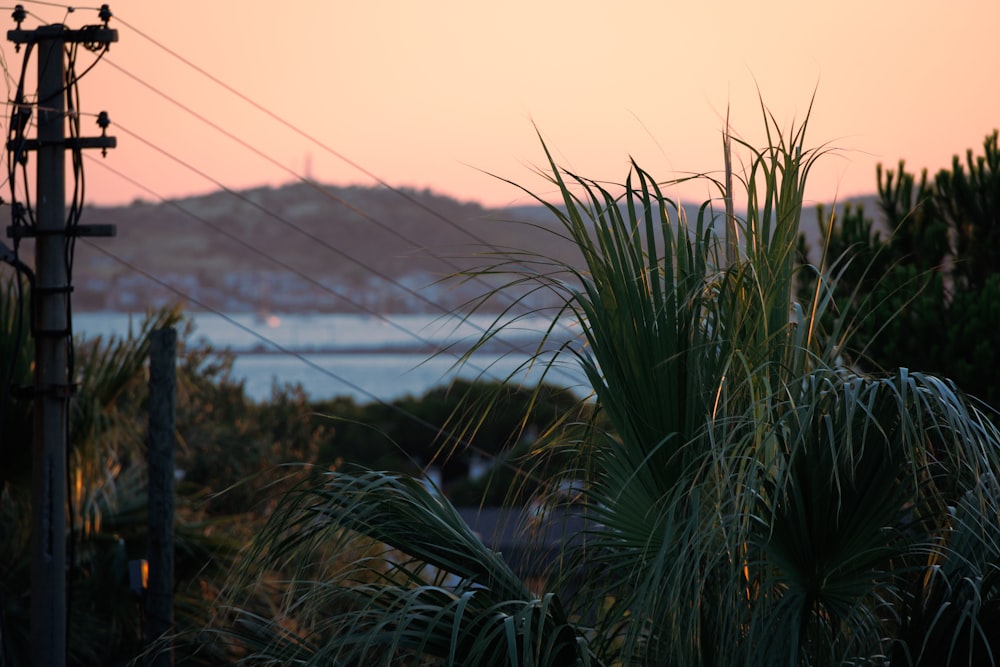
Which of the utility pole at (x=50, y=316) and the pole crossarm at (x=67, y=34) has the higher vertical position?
the pole crossarm at (x=67, y=34)

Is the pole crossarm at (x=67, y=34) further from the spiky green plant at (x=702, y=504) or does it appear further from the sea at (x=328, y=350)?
the sea at (x=328, y=350)

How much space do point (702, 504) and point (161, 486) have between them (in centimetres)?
595

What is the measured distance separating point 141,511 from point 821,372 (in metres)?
6.71

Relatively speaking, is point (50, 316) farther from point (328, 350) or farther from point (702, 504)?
point (328, 350)

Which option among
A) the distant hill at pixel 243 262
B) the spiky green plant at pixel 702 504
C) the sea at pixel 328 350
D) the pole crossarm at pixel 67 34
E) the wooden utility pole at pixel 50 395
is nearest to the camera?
the spiky green plant at pixel 702 504

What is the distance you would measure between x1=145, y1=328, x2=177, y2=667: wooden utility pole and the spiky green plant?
4.80 meters

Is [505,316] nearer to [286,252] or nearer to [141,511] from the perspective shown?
[141,511]

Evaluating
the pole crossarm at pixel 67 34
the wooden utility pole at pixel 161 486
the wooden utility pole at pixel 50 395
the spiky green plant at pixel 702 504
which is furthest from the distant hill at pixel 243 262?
the spiky green plant at pixel 702 504

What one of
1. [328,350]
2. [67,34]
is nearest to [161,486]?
[67,34]

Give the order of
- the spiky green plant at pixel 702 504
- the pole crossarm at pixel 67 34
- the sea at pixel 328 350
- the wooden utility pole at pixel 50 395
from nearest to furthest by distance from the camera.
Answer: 1. the spiky green plant at pixel 702 504
2. the wooden utility pole at pixel 50 395
3. the pole crossarm at pixel 67 34
4. the sea at pixel 328 350

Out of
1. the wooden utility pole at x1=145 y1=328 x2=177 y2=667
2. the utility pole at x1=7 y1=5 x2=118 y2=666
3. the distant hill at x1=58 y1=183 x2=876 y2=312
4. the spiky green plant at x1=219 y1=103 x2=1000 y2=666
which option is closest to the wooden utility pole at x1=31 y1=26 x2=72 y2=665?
the utility pole at x1=7 y1=5 x2=118 y2=666

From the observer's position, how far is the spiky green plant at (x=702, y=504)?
2.70 meters

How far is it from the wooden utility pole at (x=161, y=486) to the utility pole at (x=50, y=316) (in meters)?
0.72

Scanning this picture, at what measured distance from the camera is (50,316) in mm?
6914
